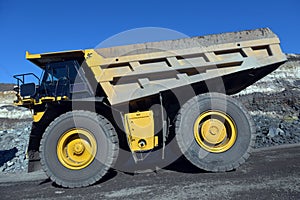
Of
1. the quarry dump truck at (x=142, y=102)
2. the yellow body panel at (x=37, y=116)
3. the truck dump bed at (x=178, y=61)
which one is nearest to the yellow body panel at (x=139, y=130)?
the quarry dump truck at (x=142, y=102)

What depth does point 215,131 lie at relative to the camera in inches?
150

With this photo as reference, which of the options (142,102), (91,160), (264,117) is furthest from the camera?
(264,117)

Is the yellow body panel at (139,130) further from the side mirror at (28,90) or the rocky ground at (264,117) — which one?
the rocky ground at (264,117)

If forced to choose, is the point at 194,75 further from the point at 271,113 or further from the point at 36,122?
the point at 271,113

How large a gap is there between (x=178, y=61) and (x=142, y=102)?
3.02ft

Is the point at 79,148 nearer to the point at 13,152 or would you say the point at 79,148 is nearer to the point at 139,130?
the point at 139,130

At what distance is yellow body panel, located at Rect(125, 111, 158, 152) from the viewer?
4.10 metres

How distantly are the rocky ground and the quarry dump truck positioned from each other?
4.74 feet

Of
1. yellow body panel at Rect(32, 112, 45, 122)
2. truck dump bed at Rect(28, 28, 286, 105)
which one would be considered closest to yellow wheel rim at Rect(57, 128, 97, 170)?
yellow body panel at Rect(32, 112, 45, 122)

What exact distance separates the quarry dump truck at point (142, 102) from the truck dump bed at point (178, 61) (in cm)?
2

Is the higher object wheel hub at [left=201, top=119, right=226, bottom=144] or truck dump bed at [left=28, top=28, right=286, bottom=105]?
truck dump bed at [left=28, top=28, right=286, bottom=105]

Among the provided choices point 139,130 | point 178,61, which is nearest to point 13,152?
point 139,130

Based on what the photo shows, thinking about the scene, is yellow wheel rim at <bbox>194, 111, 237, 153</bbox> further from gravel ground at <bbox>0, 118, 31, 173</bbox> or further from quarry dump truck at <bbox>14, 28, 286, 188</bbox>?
gravel ground at <bbox>0, 118, 31, 173</bbox>

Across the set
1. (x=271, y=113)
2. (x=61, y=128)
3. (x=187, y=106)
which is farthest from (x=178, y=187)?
(x=271, y=113)
